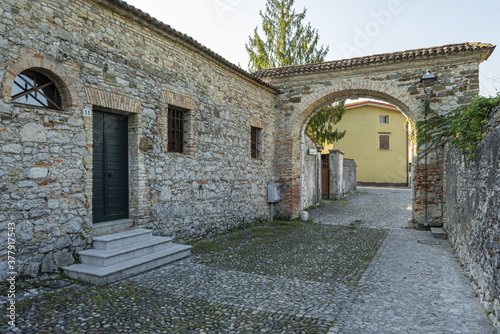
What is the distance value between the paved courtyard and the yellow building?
20957mm

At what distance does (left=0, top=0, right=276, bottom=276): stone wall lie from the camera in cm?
398

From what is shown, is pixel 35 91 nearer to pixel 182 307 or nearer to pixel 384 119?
pixel 182 307

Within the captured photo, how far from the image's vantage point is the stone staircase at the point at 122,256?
4.19 m

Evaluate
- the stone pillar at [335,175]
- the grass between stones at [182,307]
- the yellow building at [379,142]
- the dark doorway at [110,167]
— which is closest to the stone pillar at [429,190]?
the grass between stones at [182,307]

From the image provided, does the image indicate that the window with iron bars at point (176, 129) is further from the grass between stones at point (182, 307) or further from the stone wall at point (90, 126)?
the grass between stones at point (182, 307)

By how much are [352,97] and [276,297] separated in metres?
8.07

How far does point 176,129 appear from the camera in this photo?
6.67m

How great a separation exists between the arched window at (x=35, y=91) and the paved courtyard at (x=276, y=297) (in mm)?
2449

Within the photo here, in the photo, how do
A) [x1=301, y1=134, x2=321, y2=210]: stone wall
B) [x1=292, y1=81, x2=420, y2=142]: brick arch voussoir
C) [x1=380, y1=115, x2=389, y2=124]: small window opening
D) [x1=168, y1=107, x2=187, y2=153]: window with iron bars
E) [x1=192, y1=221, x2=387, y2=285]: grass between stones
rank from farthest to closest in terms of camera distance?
[x1=380, y1=115, x2=389, y2=124]: small window opening → [x1=301, y1=134, x2=321, y2=210]: stone wall → [x1=292, y1=81, x2=420, y2=142]: brick arch voussoir → [x1=168, y1=107, x2=187, y2=153]: window with iron bars → [x1=192, y1=221, x2=387, y2=285]: grass between stones

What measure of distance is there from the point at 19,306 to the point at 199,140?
4480 mm

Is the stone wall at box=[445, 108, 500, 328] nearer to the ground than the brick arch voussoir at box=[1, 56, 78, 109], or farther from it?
nearer to the ground

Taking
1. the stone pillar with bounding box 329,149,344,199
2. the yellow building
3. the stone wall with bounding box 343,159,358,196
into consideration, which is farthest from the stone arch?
the yellow building

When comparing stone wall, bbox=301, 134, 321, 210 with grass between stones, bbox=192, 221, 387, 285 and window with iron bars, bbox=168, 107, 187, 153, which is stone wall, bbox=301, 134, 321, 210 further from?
window with iron bars, bbox=168, 107, 187, 153

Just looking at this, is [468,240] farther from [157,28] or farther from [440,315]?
[157,28]
